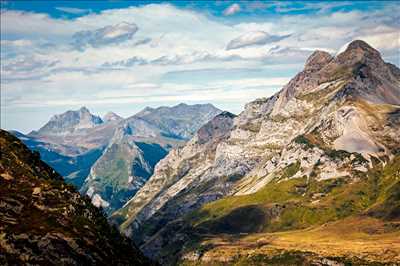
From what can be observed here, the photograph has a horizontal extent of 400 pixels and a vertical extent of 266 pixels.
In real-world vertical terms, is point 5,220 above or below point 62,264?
above

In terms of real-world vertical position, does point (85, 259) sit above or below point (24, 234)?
below

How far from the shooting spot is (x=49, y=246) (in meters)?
189

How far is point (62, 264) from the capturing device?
18738cm

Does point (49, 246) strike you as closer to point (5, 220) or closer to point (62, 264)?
point (62, 264)

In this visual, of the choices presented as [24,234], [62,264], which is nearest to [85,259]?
[62,264]

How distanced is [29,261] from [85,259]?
87.2ft

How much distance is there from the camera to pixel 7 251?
174750 millimetres

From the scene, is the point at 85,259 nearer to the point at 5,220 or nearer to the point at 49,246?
the point at 49,246

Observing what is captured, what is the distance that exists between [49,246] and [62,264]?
8644mm

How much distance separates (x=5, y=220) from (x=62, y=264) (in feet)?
101

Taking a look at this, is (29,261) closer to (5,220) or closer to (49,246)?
(49,246)

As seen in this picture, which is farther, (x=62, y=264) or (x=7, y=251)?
(x=62, y=264)

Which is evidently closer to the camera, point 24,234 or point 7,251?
point 7,251

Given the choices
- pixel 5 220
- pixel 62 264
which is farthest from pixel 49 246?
pixel 5 220
